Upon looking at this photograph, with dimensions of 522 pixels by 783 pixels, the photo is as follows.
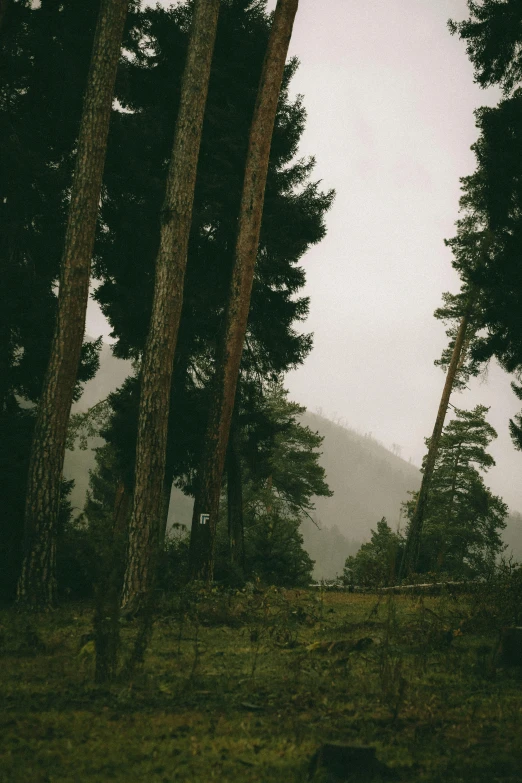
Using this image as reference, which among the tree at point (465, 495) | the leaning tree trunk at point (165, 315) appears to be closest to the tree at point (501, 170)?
the leaning tree trunk at point (165, 315)

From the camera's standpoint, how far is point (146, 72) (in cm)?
1220

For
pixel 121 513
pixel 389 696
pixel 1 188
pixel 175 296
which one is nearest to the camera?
pixel 389 696

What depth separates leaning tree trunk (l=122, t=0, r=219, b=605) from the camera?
7.67 m

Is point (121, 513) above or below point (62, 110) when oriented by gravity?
below

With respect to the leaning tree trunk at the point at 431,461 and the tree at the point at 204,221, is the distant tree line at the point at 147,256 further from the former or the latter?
the leaning tree trunk at the point at 431,461

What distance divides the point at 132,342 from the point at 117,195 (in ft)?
10.8

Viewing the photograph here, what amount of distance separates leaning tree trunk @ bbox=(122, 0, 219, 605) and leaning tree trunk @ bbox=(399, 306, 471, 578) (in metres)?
13.2

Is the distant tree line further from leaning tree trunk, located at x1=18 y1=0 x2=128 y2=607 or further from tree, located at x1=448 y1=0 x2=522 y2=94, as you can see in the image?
tree, located at x1=448 y1=0 x2=522 y2=94

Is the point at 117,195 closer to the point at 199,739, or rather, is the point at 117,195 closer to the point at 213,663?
the point at 213,663

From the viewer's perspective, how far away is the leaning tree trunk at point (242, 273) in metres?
9.55

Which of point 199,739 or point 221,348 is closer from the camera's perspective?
point 199,739

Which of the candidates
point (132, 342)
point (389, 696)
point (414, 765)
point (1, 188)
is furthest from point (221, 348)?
point (414, 765)

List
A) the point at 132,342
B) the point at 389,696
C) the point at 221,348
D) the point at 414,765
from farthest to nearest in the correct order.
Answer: the point at 132,342
the point at 221,348
the point at 389,696
the point at 414,765

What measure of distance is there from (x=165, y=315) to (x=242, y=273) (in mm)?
2419
